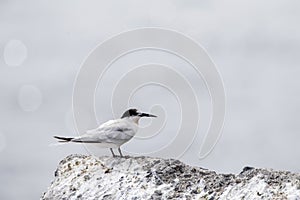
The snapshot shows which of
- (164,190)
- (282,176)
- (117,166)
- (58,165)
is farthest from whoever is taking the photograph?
(58,165)

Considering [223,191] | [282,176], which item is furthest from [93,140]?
[282,176]

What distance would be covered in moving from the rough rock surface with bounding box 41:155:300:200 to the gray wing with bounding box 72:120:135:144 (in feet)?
1.58

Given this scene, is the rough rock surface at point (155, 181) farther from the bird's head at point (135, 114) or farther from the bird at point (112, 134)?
the bird's head at point (135, 114)

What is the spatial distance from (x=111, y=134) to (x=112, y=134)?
2 cm

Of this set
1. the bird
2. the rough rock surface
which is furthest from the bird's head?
the rough rock surface

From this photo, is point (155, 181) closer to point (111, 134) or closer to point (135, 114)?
point (111, 134)

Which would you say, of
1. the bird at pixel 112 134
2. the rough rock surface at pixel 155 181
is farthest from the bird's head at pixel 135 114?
the rough rock surface at pixel 155 181

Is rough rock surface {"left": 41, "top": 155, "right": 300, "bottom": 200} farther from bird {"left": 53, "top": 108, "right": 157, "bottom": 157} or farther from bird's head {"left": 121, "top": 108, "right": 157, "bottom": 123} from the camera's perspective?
bird's head {"left": 121, "top": 108, "right": 157, "bottom": 123}

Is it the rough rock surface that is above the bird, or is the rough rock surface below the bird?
below

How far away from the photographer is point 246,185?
1393 cm

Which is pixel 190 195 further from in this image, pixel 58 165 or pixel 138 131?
pixel 58 165

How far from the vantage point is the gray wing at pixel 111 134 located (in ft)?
55.3

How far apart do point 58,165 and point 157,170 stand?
3461 millimetres

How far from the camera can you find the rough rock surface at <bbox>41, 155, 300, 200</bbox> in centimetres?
1370
